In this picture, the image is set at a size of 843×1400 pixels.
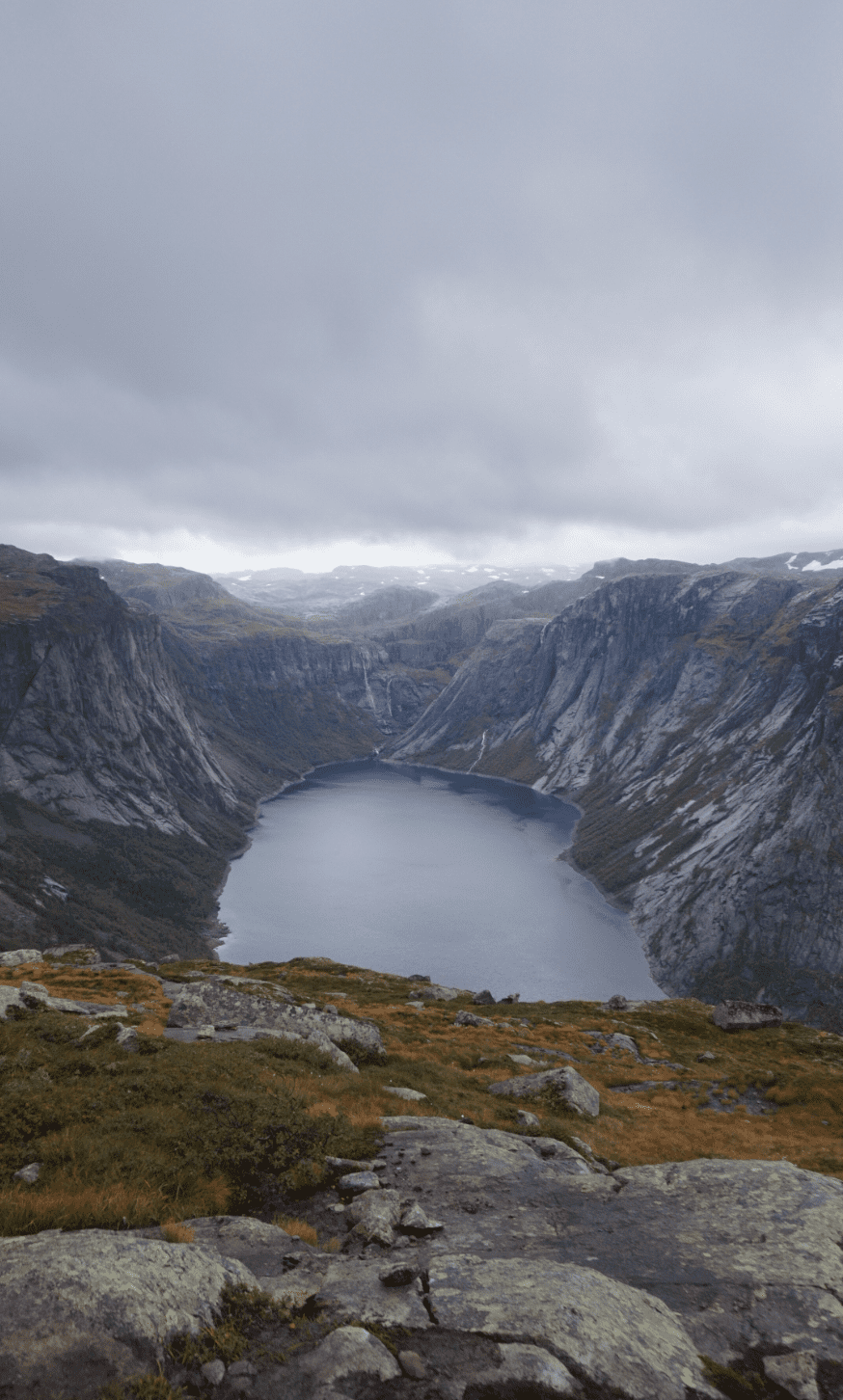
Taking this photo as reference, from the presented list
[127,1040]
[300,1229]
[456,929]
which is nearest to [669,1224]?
[300,1229]

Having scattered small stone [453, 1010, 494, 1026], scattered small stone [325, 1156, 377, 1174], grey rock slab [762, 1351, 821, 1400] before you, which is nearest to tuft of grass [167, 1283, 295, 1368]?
scattered small stone [325, 1156, 377, 1174]

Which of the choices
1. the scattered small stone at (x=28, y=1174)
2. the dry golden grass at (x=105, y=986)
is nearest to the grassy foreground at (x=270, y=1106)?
the scattered small stone at (x=28, y=1174)

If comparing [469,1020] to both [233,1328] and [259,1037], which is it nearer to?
[259,1037]

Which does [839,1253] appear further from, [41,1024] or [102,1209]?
[41,1024]

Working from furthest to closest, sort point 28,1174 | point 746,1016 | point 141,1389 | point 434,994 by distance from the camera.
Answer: point 434,994 → point 746,1016 → point 28,1174 → point 141,1389

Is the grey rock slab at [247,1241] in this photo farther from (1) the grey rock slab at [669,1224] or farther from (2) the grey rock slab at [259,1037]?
(2) the grey rock slab at [259,1037]
